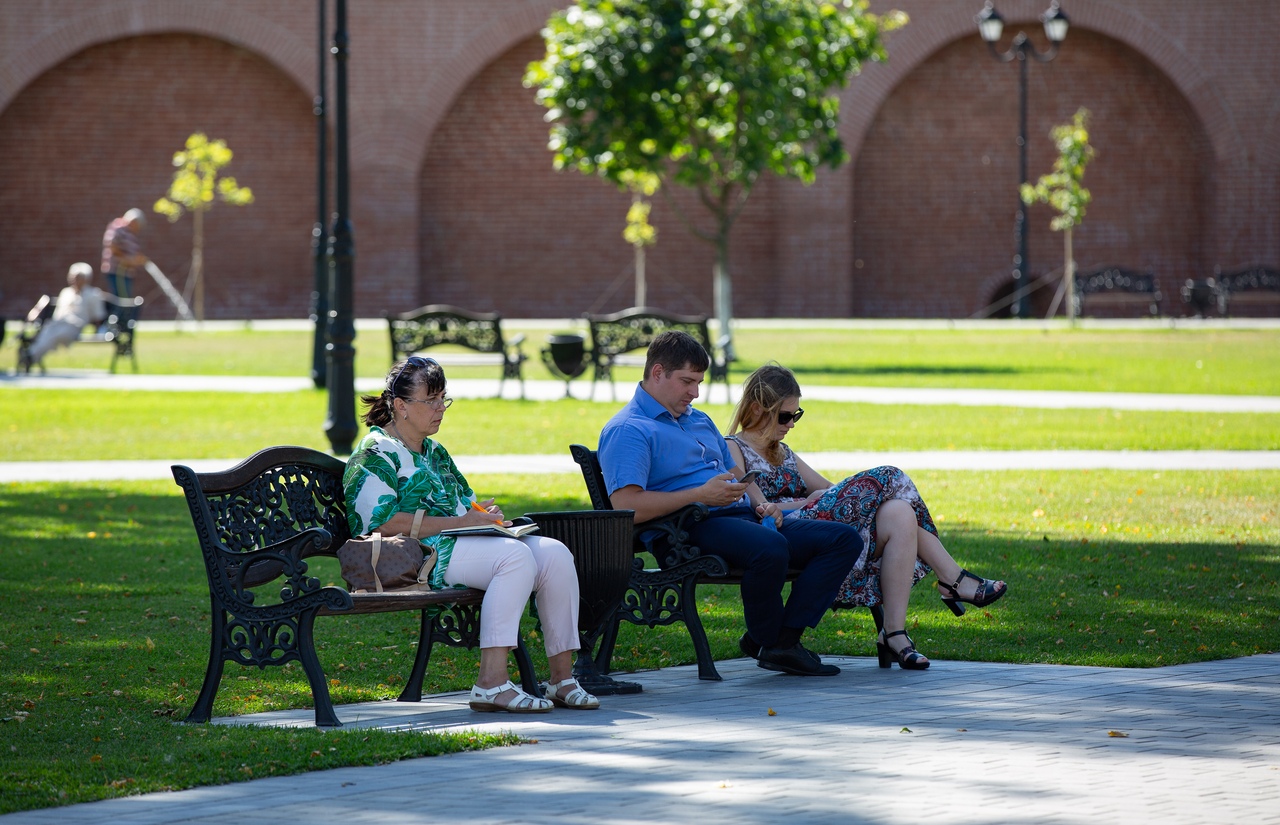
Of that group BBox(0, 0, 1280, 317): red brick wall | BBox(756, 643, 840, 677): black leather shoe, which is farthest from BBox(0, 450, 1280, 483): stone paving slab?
BBox(0, 0, 1280, 317): red brick wall

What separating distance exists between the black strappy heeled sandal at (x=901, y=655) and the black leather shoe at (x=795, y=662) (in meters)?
0.21

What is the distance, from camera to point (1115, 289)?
115 feet

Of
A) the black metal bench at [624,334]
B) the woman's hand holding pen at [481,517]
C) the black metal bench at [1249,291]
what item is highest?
the black metal bench at [1249,291]

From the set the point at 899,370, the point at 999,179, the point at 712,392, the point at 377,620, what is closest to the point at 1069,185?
the point at 999,179

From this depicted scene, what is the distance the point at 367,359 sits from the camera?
75.7ft

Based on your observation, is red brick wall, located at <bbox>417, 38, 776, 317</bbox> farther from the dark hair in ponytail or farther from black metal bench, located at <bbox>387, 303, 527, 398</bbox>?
the dark hair in ponytail

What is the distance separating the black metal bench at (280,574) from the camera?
527cm

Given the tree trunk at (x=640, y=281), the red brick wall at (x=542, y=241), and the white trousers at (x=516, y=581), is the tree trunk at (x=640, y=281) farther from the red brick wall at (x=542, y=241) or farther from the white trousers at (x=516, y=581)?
the white trousers at (x=516, y=581)

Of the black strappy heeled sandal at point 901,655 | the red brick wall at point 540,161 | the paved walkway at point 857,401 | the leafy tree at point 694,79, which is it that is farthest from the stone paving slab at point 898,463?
the red brick wall at point 540,161

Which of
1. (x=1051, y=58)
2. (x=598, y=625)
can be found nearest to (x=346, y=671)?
(x=598, y=625)

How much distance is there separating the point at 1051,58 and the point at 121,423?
910 inches

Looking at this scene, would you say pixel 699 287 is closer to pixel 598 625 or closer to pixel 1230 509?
pixel 1230 509

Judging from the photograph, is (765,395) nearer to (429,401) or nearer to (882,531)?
(882,531)

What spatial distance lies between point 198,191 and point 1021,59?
55.1ft
